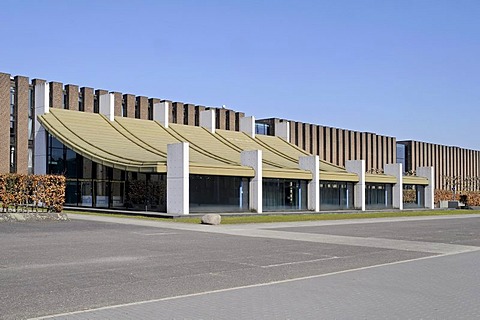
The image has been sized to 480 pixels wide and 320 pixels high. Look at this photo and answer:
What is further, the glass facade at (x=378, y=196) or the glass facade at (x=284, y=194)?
the glass facade at (x=378, y=196)

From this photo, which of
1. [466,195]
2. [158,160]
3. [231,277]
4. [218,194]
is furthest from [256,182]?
[466,195]

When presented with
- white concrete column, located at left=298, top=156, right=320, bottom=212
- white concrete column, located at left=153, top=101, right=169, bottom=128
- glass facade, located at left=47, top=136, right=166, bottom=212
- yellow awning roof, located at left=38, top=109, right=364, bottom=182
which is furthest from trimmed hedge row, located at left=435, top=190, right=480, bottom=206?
glass facade, located at left=47, top=136, right=166, bottom=212

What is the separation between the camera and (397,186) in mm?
57500

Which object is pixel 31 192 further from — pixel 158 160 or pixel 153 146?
pixel 153 146

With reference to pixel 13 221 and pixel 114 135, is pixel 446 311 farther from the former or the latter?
pixel 114 135

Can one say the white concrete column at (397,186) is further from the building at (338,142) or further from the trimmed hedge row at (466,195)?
the trimmed hedge row at (466,195)

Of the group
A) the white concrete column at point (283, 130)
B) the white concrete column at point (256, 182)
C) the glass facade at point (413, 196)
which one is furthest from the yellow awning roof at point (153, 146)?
the glass facade at point (413, 196)

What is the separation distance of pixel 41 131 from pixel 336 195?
2497 cm

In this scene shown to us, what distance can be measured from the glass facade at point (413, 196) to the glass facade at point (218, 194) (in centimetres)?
2366

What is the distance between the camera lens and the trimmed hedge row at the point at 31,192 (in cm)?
2891

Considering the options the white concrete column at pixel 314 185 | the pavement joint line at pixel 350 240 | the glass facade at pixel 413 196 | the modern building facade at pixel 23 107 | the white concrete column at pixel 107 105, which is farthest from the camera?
the glass facade at pixel 413 196

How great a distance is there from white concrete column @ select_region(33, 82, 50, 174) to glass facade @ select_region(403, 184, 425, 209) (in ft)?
115

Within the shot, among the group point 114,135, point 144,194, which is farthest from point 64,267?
point 114,135

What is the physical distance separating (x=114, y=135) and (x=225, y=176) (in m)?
10.6
